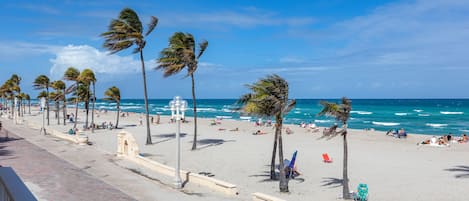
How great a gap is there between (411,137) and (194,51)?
23528mm

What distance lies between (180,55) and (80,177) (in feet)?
37.9

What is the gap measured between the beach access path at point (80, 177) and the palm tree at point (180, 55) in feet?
22.0

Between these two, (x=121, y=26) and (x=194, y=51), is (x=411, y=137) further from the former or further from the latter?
(x=121, y=26)

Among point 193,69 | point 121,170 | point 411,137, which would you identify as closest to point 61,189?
point 121,170

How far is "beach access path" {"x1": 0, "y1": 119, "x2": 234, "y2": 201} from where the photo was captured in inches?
440

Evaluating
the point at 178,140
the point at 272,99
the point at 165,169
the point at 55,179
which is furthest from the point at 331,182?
the point at 55,179

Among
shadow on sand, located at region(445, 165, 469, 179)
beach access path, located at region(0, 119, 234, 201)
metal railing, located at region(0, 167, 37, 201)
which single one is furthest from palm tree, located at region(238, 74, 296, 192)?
metal railing, located at region(0, 167, 37, 201)

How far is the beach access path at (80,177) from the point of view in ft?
36.7

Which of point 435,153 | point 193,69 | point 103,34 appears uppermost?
point 103,34

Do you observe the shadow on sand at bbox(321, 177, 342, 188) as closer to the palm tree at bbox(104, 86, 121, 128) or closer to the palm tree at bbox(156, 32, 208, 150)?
the palm tree at bbox(156, 32, 208, 150)

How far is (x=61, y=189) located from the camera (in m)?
11.4

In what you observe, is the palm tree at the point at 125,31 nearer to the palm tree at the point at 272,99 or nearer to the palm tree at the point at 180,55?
the palm tree at the point at 180,55

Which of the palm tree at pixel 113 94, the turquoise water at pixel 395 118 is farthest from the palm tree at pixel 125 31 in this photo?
the palm tree at pixel 113 94

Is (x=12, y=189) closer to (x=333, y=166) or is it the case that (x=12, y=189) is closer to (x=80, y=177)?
(x=80, y=177)
